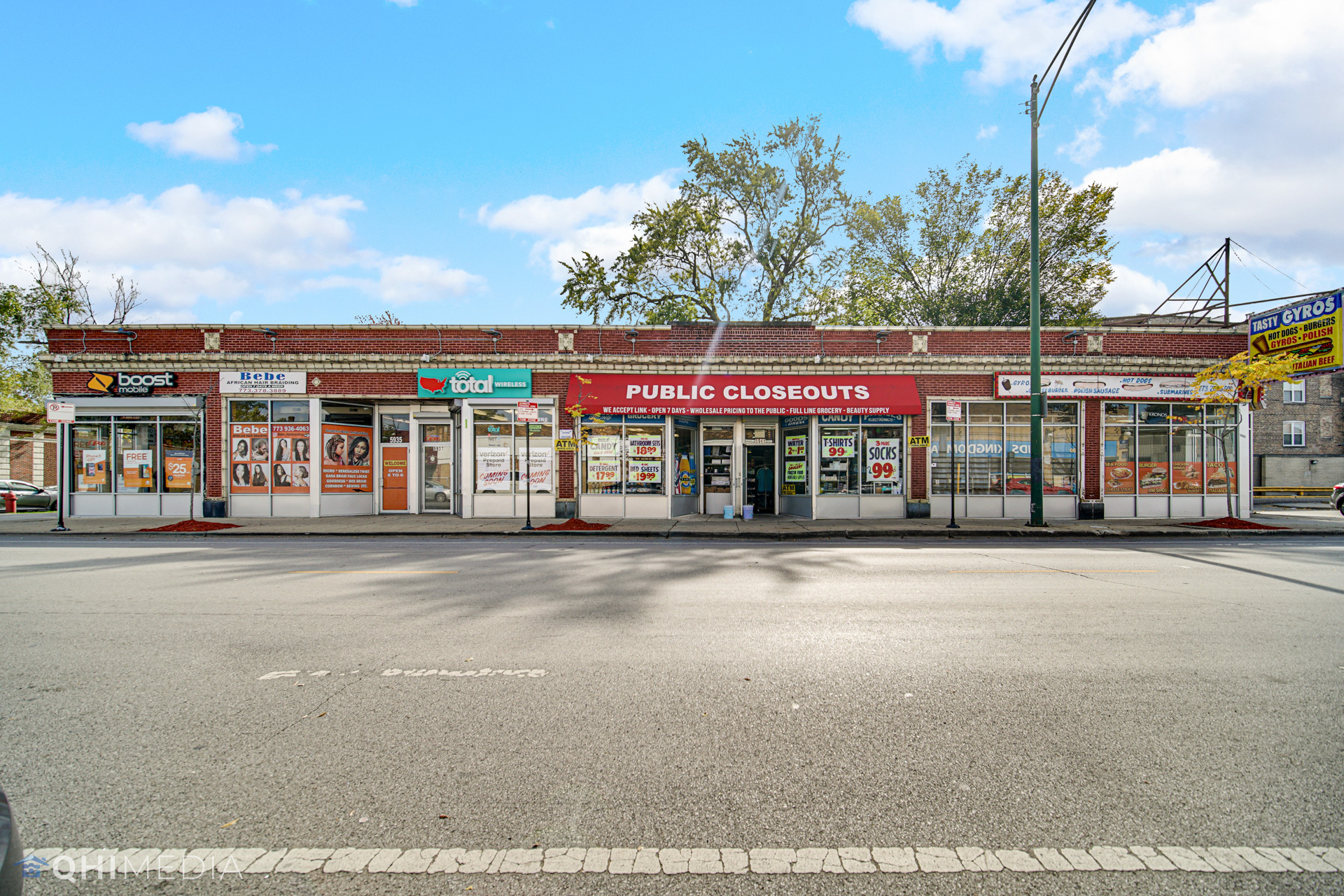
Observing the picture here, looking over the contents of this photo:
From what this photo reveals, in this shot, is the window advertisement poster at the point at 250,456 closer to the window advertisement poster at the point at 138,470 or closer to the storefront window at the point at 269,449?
the storefront window at the point at 269,449

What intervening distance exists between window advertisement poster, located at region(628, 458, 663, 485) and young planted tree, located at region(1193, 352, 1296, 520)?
15.1m

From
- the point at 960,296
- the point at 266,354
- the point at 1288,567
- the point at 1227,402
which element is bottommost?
the point at 1288,567

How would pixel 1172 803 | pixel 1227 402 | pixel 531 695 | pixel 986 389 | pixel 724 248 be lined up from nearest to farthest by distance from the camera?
pixel 1172 803 → pixel 531 695 → pixel 1227 402 → pixel 986 389 → pixel 724 248

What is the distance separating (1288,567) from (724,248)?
25.1 m

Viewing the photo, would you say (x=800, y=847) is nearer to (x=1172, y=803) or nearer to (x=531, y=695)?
A: (x=1172, y=803)

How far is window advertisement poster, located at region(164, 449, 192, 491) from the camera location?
1841 centimetres

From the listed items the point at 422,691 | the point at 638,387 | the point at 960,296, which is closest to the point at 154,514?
the point at 638,387

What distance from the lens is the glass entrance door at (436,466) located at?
63.3 ft

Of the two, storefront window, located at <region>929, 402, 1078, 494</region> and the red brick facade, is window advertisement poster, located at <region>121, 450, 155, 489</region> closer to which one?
the red brick facade

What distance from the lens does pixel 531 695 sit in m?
4.17

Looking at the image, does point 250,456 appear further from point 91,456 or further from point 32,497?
point 32,497

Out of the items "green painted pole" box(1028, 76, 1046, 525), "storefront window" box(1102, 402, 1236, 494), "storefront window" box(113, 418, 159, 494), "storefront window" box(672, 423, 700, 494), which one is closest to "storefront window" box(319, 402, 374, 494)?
"storefront window" box(113, 418, 159, 494)

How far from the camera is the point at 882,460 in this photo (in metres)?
18.1

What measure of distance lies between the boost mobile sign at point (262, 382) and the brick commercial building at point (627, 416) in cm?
5
